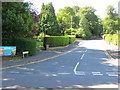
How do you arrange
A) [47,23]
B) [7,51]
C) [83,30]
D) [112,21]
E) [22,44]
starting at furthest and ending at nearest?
1. [83,30]
2. [112,21]
3. [47,23]
4. [22,44]
5. [7,51]

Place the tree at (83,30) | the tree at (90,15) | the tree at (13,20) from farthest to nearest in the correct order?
1. the tree at (90,15)
2. the tree at (83,30)
3. the tree at (13,20)

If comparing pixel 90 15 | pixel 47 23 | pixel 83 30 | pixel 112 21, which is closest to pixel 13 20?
pixel 47 23

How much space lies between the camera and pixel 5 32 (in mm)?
16922

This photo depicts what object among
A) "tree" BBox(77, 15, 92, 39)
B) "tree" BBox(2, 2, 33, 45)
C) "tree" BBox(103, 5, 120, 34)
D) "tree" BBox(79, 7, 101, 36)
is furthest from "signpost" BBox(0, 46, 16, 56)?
"tree" BBox(79, 7, 101, 36)

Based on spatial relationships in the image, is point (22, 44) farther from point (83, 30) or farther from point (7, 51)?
point (83, 30)

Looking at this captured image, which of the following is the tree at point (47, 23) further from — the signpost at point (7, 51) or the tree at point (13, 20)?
the signpost at point (7, 51)

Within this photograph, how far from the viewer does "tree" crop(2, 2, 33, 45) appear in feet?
51.6

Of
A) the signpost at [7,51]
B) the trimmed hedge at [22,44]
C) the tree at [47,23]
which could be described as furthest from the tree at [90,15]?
the signpost at [7,51]

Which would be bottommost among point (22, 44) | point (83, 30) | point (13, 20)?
point (22, 44)

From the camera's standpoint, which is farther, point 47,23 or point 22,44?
point 47,23

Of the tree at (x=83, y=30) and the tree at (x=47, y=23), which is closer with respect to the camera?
the tree at (x=47, y=23)

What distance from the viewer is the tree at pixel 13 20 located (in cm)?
1572

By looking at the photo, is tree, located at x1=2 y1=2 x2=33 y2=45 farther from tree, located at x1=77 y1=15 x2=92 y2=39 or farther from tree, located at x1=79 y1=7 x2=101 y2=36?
tree, located at x1=79 y1=7 x2=101 y2=36

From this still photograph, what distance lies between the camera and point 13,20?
15883mm
